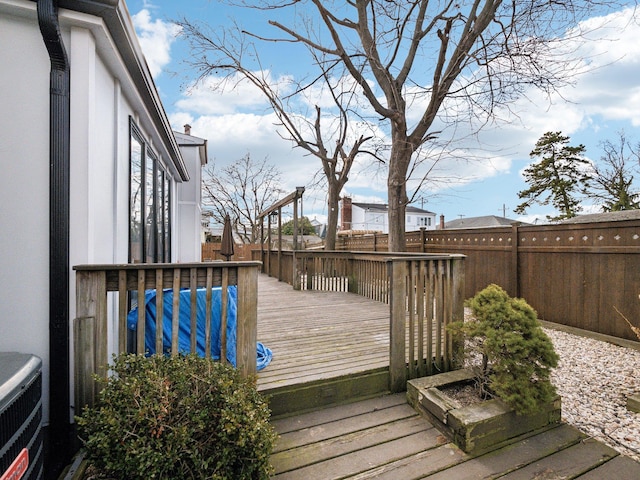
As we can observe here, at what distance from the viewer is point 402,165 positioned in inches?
283

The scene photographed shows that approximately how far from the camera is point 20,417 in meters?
1.35

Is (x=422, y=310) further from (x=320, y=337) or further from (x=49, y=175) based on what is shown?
(x=49, y=175)

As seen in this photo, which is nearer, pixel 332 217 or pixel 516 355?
pixel 516 355

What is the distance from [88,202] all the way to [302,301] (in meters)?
4.53

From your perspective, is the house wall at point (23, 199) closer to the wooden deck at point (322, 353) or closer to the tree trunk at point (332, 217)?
the wooden deck at point (322, 353)

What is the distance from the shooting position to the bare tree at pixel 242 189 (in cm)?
2380

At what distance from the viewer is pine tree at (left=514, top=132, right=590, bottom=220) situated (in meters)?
19.2

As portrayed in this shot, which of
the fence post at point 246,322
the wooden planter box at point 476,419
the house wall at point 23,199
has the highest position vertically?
the house wall at point 23,199

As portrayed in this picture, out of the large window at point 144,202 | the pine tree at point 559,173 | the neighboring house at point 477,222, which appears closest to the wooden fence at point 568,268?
the large window at point 144,202

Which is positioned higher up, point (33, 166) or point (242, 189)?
point (242, 189)

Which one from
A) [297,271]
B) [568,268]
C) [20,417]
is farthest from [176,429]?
[297,271]

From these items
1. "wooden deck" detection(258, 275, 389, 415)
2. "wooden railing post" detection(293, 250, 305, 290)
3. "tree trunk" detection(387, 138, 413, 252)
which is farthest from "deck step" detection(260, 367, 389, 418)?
"wooden railing post" detection(293, 250, 305, 290)

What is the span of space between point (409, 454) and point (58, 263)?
2.69 meters

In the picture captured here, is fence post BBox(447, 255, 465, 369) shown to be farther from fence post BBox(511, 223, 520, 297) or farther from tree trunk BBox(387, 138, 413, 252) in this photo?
tree trunk BBox(387, 138, 413, 252)
